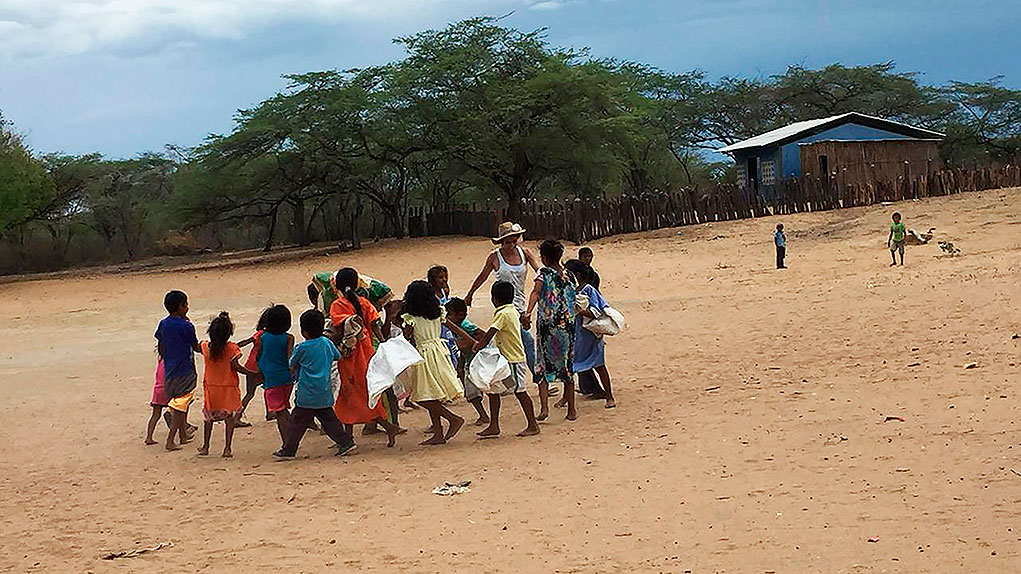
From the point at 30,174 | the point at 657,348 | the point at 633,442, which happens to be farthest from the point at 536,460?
the point at 30,174

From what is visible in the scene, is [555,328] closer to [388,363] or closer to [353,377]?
[388,363]

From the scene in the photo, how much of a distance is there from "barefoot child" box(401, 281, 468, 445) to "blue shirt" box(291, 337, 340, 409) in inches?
23.8

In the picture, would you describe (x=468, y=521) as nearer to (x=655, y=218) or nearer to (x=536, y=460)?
(x=536, y=460)

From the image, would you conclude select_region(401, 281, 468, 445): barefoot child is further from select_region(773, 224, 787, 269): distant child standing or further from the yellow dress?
select_region(773, 224, 787, 269): distant child standing

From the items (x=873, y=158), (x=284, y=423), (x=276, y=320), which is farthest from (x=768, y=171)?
(x=284, y=423)

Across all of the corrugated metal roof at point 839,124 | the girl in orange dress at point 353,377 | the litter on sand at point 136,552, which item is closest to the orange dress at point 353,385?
the girl in orange dress at point 353,377

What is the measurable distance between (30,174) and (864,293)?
2730 cm

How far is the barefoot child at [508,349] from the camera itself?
812 centimetres

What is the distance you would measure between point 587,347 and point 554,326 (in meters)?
0.59

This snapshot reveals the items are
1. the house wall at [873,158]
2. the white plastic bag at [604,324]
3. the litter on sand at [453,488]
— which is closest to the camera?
the litter on sand at [453,488]

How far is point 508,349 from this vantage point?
27.1 feet

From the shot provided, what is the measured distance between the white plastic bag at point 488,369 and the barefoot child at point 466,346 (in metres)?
0.13

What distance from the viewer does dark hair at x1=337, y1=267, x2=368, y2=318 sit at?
8.27m

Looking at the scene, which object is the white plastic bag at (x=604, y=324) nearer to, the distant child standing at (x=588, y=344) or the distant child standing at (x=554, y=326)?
the distant child standing at (x=588, y=344)
